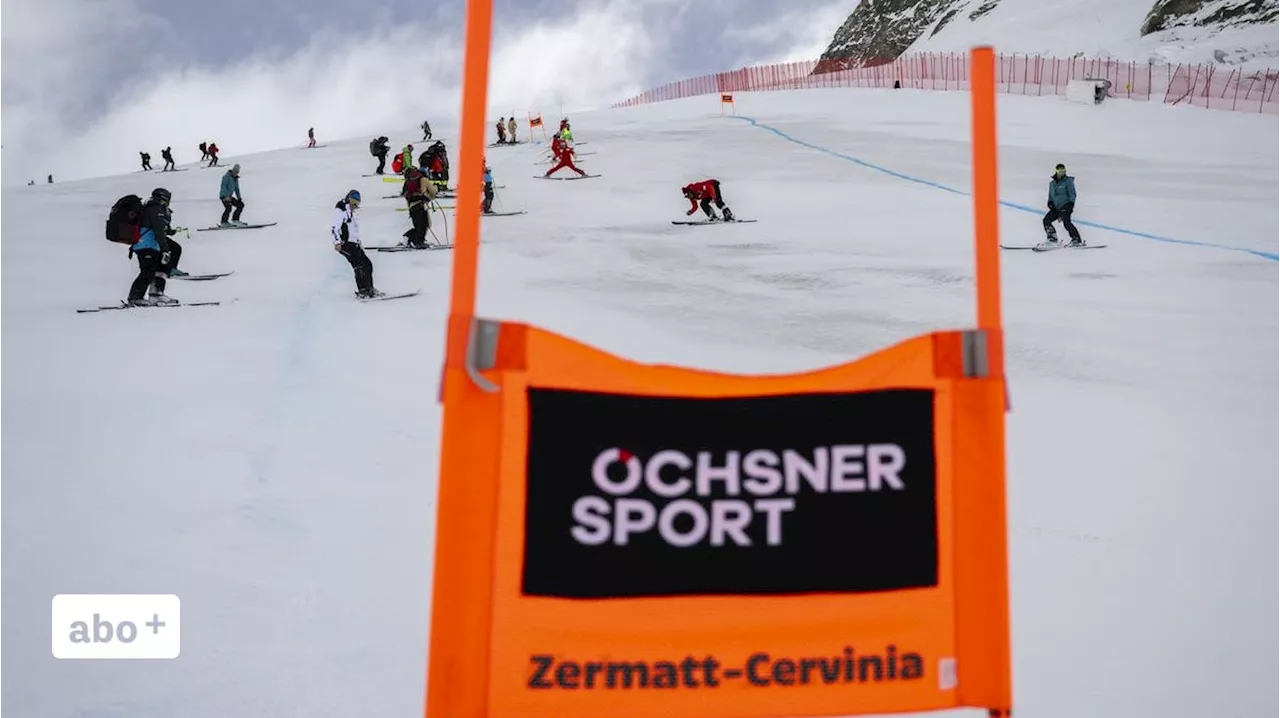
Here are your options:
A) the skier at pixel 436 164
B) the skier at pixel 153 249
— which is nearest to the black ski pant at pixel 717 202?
the skier at pixel 436 164

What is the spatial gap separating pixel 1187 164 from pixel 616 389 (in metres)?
25.1

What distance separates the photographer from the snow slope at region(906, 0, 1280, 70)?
180ft

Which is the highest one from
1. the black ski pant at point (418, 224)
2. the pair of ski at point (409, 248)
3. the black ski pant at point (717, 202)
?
the black ski pant at point (717, 202)

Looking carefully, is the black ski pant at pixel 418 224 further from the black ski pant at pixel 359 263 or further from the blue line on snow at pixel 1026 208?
the blue line on snow at pixel 1026 208

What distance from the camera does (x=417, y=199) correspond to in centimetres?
1440

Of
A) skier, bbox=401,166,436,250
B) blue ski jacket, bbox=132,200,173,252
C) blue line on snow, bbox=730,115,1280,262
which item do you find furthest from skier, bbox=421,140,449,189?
blue line on snow, bbox=730,115,1280,262

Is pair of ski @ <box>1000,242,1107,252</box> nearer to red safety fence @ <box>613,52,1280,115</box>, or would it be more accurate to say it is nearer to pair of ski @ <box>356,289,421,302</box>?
pair of ski @ <box>356,289,421,302</box>

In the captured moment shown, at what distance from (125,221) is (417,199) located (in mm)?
4251

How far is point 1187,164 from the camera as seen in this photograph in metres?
23.5

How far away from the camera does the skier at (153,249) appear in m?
11.1

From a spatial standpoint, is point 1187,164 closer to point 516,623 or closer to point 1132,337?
point 1132,337

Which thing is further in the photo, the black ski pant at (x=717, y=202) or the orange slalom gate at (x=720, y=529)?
the black ski pant at (x=717, y=202)

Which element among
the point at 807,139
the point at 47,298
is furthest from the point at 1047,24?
the point at 47,298

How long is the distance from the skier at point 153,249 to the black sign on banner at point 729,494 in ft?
32.9
